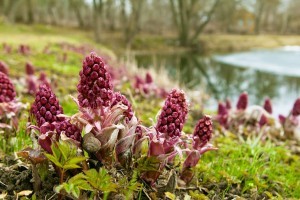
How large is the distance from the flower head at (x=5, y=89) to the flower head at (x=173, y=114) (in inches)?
58.7

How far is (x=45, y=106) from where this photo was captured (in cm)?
225

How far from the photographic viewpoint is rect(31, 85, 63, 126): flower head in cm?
→ 222

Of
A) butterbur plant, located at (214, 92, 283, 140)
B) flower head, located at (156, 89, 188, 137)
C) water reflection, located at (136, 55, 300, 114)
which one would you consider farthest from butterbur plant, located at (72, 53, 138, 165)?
water reflection, located at (136, 55, 300, 114)

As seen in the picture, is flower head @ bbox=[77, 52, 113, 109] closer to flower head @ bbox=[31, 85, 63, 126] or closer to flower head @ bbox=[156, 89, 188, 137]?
flower head @ bbox=[31, 85, 63, 126]

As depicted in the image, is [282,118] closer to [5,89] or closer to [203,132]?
[203,132]

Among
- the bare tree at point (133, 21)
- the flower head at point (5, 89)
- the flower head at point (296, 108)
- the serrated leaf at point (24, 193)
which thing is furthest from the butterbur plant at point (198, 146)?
the bare tree at point (133, 21)

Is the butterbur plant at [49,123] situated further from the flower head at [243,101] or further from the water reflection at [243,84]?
the water reflection at [243,84]

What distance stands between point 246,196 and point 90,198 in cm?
143

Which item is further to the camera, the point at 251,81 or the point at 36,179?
the point at 251,81

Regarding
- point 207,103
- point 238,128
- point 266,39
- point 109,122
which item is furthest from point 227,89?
point 266,39

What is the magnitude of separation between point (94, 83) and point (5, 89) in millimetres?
1435

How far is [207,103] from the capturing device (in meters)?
12.0

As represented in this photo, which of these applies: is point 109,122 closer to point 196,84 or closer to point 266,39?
point 196,84

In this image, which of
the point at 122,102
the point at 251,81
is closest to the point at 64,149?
the point at 122,102
